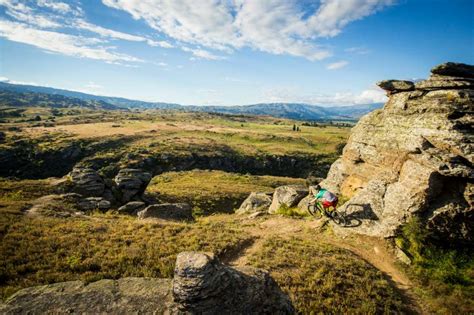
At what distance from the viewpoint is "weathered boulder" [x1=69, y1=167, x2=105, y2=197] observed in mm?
36375

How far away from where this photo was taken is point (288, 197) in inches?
1359

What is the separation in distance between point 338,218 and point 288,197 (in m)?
10.2

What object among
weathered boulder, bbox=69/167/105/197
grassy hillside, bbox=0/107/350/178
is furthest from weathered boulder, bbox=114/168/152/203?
grassy hillside, bbox=0/107/350/178

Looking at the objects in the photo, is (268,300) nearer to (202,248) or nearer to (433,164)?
(202,248)

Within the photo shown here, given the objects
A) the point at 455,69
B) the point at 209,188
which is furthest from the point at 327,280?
the point at 209,188

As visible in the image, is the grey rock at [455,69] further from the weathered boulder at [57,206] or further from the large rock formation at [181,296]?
the weathered boulder at [57,206]

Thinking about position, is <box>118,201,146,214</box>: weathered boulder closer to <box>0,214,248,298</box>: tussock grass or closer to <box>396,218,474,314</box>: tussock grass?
<box>0,214,248,298</box>: tussock grass

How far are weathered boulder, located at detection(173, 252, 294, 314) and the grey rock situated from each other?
26264mm

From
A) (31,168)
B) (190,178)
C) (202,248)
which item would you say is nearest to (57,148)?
(31,168)

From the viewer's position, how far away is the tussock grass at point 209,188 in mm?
47906

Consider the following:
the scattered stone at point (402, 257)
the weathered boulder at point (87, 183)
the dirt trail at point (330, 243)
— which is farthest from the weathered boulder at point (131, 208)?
the scattered stone at point (402, 257)

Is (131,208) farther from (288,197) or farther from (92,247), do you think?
(288,197)

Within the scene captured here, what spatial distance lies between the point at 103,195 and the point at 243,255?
25862mm

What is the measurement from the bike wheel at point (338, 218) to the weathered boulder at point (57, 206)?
24921mm
